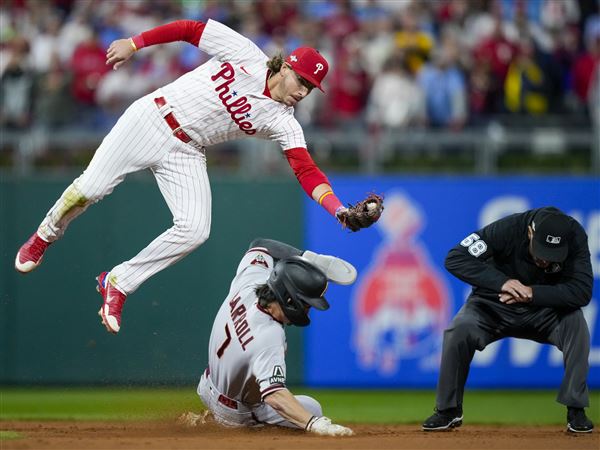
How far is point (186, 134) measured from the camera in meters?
8.60

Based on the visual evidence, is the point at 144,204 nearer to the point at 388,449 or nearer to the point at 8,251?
the point at 8,251

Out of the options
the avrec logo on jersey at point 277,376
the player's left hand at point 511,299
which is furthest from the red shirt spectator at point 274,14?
the avrec logo on jersey at point 277,376

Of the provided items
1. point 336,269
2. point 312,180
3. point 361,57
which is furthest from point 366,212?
point 361,57

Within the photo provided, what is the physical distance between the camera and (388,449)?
7.27m

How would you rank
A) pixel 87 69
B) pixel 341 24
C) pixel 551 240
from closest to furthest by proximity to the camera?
pixel 551 240, pixel 87 69, pixel 341 24

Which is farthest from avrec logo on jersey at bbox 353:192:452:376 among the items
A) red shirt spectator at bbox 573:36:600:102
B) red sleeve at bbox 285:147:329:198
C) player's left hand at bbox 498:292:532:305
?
red sleeve at bbox 285:147:329:198

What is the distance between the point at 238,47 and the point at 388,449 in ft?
10.8

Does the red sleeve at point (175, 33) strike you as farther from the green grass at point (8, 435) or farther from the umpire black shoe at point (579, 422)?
Answer: the umpire black shoe at point (579, 422)

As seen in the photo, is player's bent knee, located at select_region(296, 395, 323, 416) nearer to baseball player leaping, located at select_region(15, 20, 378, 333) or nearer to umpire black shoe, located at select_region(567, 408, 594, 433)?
baseball player leaping, located at select_region(15, 20, 378, 333)

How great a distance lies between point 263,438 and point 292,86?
103 inches

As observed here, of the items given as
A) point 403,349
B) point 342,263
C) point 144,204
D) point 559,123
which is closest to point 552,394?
point 403,349

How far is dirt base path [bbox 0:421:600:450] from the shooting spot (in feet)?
24.1

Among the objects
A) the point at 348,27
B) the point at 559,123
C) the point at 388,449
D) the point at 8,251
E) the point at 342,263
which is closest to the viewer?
the point at 388,449

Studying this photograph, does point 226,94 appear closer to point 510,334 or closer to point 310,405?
point 310,405
